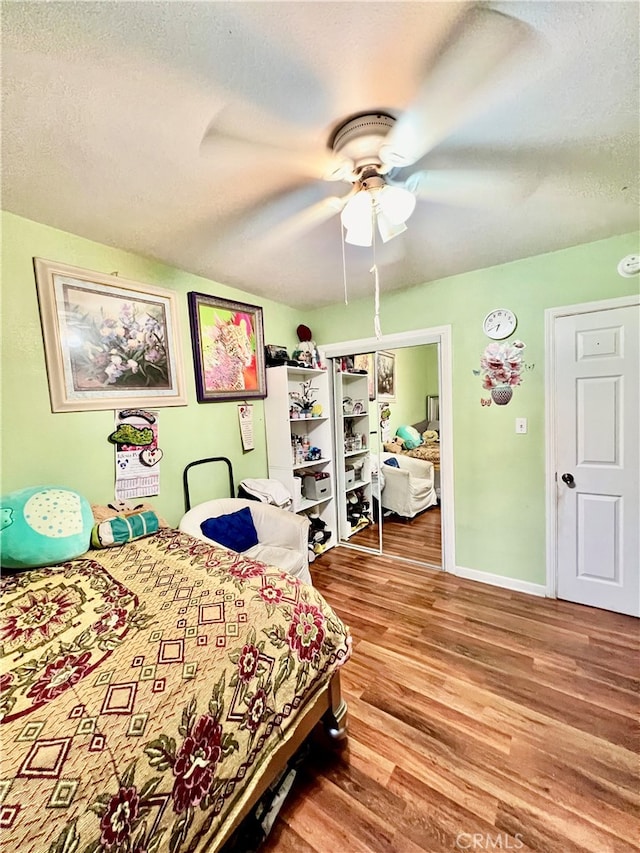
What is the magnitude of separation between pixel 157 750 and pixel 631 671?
2236 millimetres

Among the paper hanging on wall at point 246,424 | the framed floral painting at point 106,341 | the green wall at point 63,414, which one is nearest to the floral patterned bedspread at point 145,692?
the green wall at point 63,414

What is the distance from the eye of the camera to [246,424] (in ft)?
9.12

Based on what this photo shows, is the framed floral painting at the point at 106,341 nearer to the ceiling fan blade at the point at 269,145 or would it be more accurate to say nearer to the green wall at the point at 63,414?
the green wall at the point at 63,414

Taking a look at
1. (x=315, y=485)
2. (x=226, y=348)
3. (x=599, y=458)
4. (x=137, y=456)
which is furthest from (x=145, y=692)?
(x=599, y=458)

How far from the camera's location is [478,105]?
1.04m

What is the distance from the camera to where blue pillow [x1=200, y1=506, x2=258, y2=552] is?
2146 mm

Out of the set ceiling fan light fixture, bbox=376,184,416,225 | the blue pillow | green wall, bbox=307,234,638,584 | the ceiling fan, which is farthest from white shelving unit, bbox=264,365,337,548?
ceiling fan light fixture, bbox=376,184,416,225

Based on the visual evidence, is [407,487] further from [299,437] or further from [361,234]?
[361,234]

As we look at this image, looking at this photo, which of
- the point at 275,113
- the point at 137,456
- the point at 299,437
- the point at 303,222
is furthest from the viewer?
the point at 299,437

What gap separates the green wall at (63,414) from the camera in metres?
1.59

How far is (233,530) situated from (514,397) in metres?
2.20

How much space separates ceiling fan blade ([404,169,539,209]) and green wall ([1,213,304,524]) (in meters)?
1.65

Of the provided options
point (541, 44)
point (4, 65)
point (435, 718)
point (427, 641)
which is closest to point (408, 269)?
point (541, 44)

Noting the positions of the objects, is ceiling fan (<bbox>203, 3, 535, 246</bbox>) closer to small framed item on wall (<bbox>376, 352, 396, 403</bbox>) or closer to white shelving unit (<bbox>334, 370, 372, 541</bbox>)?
small framed item on wall (<bbox>376, 352, 396, 403</bbox>)
